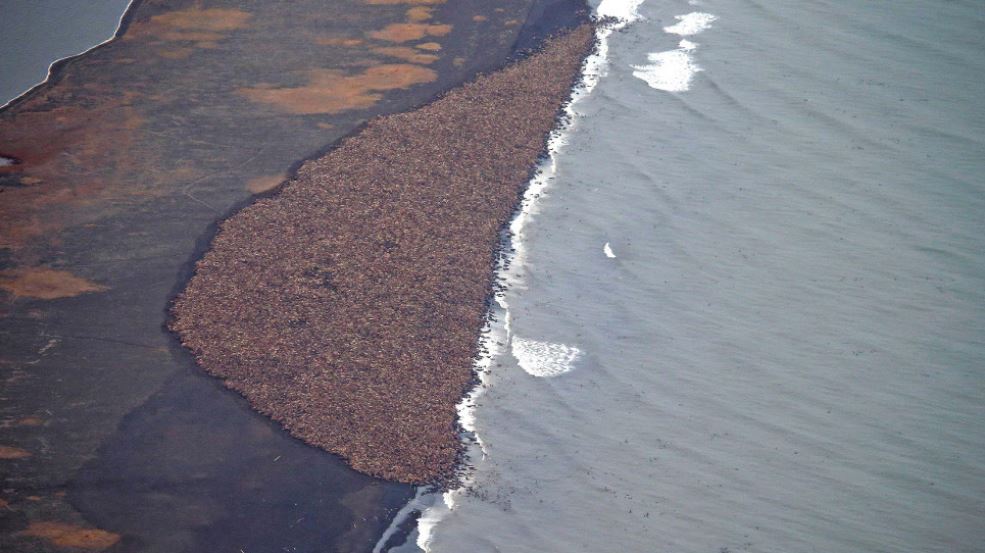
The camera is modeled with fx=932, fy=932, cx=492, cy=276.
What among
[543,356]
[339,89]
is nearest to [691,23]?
[339,89]

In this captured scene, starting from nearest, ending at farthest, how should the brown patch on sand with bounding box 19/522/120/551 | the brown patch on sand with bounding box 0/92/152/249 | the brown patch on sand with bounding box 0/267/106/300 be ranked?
the brown patch on sand with bounding box 19/522/120/551, the brown patch on sand with bounding box 0/267/106/300, the brown patch on sand with bounding box 0/92/152/249

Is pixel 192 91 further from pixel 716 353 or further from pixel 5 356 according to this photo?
pixel 716 353

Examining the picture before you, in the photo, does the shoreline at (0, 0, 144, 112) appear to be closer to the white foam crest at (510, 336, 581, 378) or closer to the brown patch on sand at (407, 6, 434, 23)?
the brown patch on sand at (407, 6, 434, 23)

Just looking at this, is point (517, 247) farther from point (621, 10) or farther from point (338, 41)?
point (621, 10)

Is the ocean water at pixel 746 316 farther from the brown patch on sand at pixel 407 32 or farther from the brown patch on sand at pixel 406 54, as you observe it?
the brown patch on sand at pixel 407 32

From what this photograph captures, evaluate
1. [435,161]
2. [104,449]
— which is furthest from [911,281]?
[104,449]

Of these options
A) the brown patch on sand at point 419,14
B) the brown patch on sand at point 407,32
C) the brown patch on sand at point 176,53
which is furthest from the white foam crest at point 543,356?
the brown patch on sand at point 419,14

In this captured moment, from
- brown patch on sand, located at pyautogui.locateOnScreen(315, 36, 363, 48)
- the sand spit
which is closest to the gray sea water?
brown patch on sand, located at pyautogui.locateOnScreen(315, 36, 363, 48)
